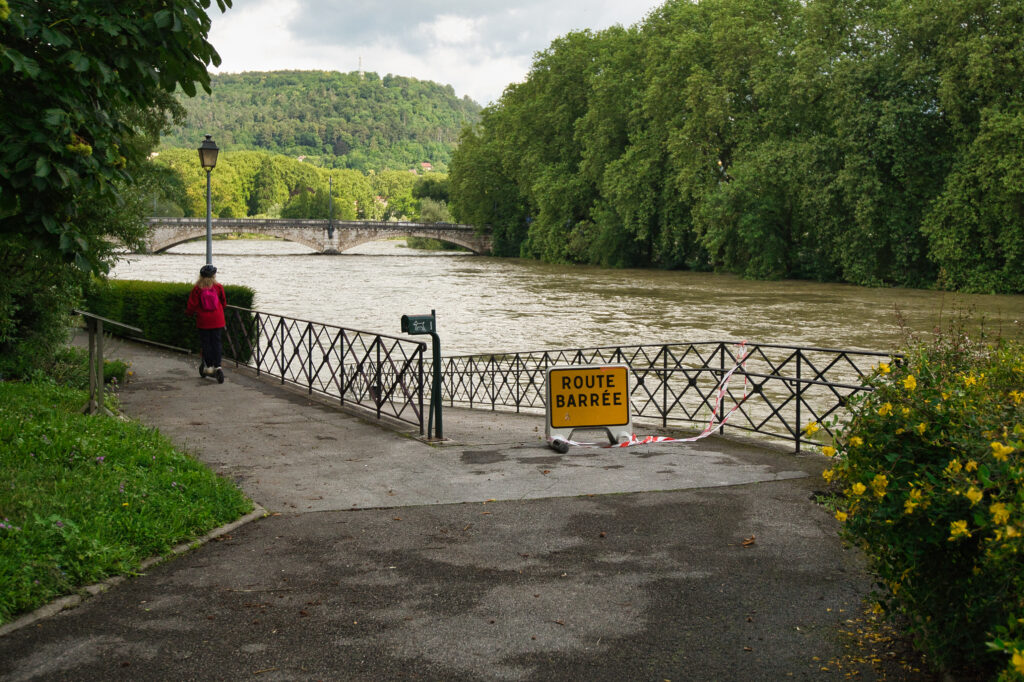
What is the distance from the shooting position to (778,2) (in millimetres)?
51719

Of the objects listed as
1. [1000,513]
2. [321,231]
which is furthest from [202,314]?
[321,231]

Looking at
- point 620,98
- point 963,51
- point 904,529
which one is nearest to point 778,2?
point 620,98

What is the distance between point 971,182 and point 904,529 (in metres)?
38.9

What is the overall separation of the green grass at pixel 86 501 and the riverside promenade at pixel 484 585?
0.74 ft

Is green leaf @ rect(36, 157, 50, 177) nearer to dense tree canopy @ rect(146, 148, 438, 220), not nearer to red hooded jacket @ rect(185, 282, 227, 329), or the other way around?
red hooded jacket @ rect(185, 282, 227, 329)

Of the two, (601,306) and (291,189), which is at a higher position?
(291,189)

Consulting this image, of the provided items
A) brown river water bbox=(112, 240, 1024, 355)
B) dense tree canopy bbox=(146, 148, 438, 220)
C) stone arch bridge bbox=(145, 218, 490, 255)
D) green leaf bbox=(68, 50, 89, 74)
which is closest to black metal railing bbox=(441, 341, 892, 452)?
brown river water bbox=(112, 240, 1024, 355)

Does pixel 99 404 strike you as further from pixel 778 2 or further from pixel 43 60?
pixel 778 2

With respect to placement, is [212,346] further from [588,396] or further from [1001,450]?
[1001,450]

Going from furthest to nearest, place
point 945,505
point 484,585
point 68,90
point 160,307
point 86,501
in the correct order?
point 160,307 → point 86,501 → point 484,585 → point 68,90 → point 945,505

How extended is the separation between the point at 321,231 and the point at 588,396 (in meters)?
83.6

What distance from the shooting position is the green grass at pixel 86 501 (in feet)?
17.1

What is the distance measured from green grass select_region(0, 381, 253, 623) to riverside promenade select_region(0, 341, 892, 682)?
0.74ft

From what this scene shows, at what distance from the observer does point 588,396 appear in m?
10.4
